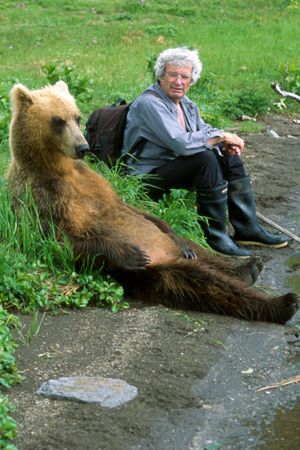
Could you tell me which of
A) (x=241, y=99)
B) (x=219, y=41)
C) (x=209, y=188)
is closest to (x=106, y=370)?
(x=209, y=188)

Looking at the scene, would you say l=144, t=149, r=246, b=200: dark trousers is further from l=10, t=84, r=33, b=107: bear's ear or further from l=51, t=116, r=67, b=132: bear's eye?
l=10, t=84, r=33, b=107: bear's ear

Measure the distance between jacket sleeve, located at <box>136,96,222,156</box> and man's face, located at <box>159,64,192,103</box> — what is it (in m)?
0.14

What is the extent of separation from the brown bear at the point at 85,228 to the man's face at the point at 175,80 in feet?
4.04

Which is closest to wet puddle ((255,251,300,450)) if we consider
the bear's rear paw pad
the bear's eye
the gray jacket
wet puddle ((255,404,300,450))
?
wet puddle ((255,404,300,450))

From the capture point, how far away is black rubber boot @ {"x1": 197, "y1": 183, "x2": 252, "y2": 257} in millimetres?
7391

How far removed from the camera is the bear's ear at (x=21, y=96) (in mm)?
6195

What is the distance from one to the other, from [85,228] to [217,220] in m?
1.57

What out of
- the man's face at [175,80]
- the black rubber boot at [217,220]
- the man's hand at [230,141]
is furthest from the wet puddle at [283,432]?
the man's face at [175,80]

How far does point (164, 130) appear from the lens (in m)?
7.21

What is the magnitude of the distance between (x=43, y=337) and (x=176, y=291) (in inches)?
42.8

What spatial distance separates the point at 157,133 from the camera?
7297mm

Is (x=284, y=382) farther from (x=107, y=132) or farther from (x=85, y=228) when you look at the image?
(x=107, y=132)

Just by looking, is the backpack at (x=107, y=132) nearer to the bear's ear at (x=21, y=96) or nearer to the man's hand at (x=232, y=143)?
the man's hand at (x=232, y=143)

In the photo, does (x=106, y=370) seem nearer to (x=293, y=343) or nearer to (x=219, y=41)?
(x=293, y=343)
